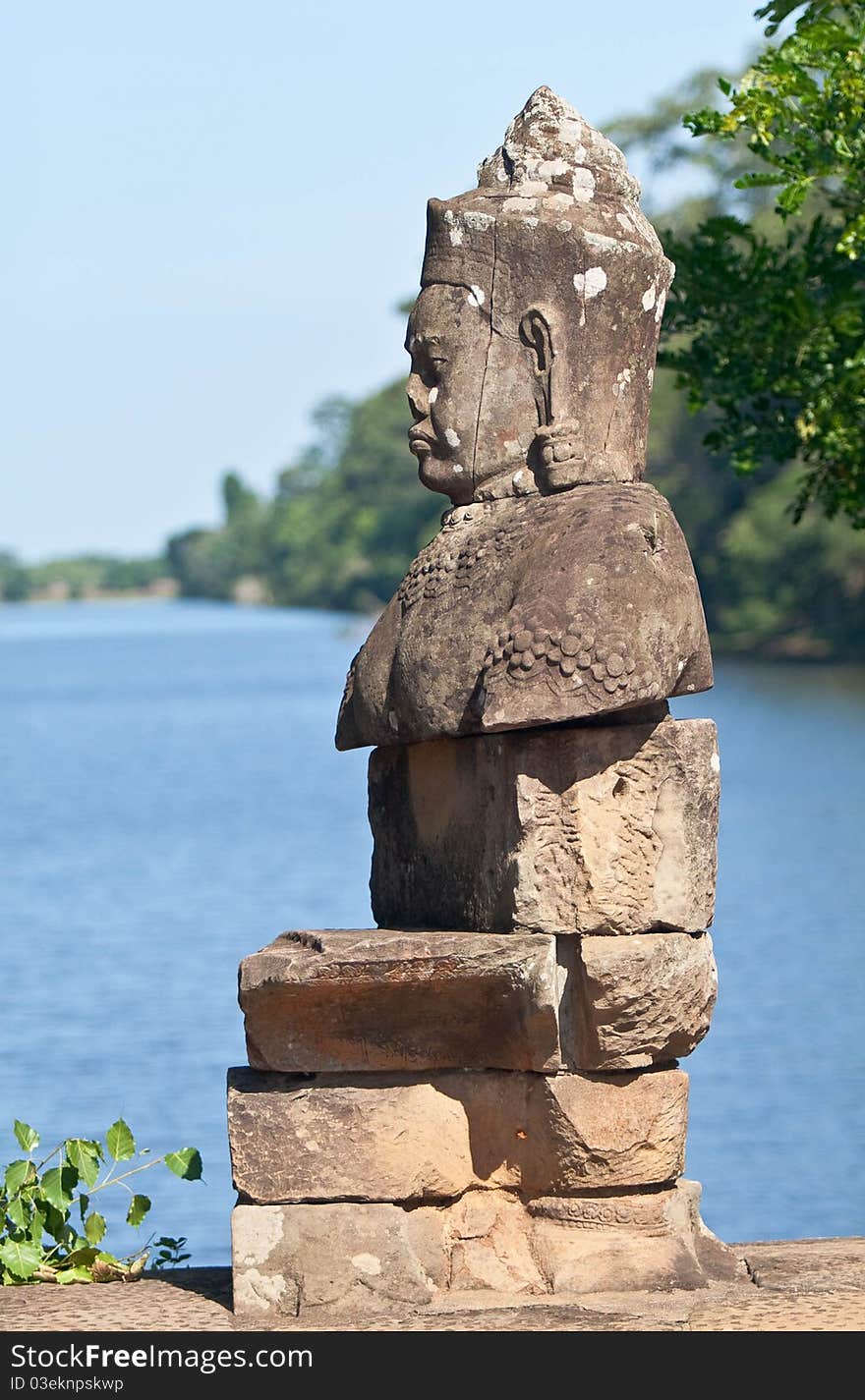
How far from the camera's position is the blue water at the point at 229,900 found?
39.1 ft

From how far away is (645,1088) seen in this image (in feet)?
19.0

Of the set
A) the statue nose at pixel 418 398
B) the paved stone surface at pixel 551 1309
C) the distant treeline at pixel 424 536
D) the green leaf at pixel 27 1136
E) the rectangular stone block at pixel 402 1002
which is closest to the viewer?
the paved stone surface at pixel 551 1309

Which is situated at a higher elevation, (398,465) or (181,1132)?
(398,465)

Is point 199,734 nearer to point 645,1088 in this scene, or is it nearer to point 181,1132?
point 181,1132

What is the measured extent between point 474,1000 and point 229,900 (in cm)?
1480

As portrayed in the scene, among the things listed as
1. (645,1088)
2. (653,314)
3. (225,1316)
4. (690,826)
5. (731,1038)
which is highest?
(653,314)

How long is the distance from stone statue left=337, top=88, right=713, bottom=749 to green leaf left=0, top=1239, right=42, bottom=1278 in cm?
157

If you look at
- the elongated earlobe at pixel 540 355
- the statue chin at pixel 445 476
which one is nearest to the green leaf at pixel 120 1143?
the statue chin at pixel 445 476

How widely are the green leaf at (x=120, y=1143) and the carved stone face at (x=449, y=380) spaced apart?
1999mm

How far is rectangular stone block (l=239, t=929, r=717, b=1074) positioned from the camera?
561 centimetres

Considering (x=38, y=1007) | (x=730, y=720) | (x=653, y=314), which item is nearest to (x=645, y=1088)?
(x=653, y=314)

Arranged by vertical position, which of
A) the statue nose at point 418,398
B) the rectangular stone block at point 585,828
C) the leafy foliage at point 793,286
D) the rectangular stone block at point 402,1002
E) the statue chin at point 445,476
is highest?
the leafy foliage at point 793,286

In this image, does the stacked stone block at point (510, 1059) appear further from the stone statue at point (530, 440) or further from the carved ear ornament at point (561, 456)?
the carved ear ornament at point (561, 456)

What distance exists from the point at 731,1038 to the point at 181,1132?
4113mm
